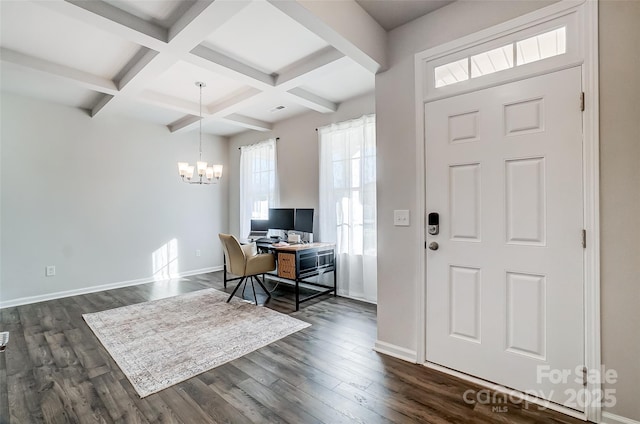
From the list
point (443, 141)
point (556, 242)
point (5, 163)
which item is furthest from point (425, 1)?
point (5, 163)

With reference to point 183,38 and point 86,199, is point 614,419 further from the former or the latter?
point 86,199

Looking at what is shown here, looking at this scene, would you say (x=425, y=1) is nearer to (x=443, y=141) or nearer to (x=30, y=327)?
(x=443, y=141)

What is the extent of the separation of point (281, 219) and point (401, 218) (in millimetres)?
2658

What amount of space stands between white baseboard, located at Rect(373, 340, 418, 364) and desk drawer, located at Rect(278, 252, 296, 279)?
153 cm

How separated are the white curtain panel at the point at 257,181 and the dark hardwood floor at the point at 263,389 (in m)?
2.95

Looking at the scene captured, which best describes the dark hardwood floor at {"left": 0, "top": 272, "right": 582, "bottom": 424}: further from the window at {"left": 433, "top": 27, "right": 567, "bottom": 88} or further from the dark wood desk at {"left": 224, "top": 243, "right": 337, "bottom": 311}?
the window at {"left": 433, "top": 27, "right": 567, "bottom": 88}

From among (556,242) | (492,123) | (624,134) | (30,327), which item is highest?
(492,123)

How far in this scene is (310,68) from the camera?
3025mm

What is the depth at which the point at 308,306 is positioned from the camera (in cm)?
374

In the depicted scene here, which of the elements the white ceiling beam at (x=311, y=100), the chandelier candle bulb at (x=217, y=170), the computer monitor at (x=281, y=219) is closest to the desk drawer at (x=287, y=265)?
the computer monitor at (x=281, y=219)

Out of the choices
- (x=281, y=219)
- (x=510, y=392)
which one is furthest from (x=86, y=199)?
(x=510, y=392)

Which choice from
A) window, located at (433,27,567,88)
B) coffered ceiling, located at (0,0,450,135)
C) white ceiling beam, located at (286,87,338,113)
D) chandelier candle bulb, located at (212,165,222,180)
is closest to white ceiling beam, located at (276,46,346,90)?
coffered ceiling, located at (0,0,450,135)

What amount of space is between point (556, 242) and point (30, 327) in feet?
15.9

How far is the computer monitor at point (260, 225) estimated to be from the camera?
4934 mm
